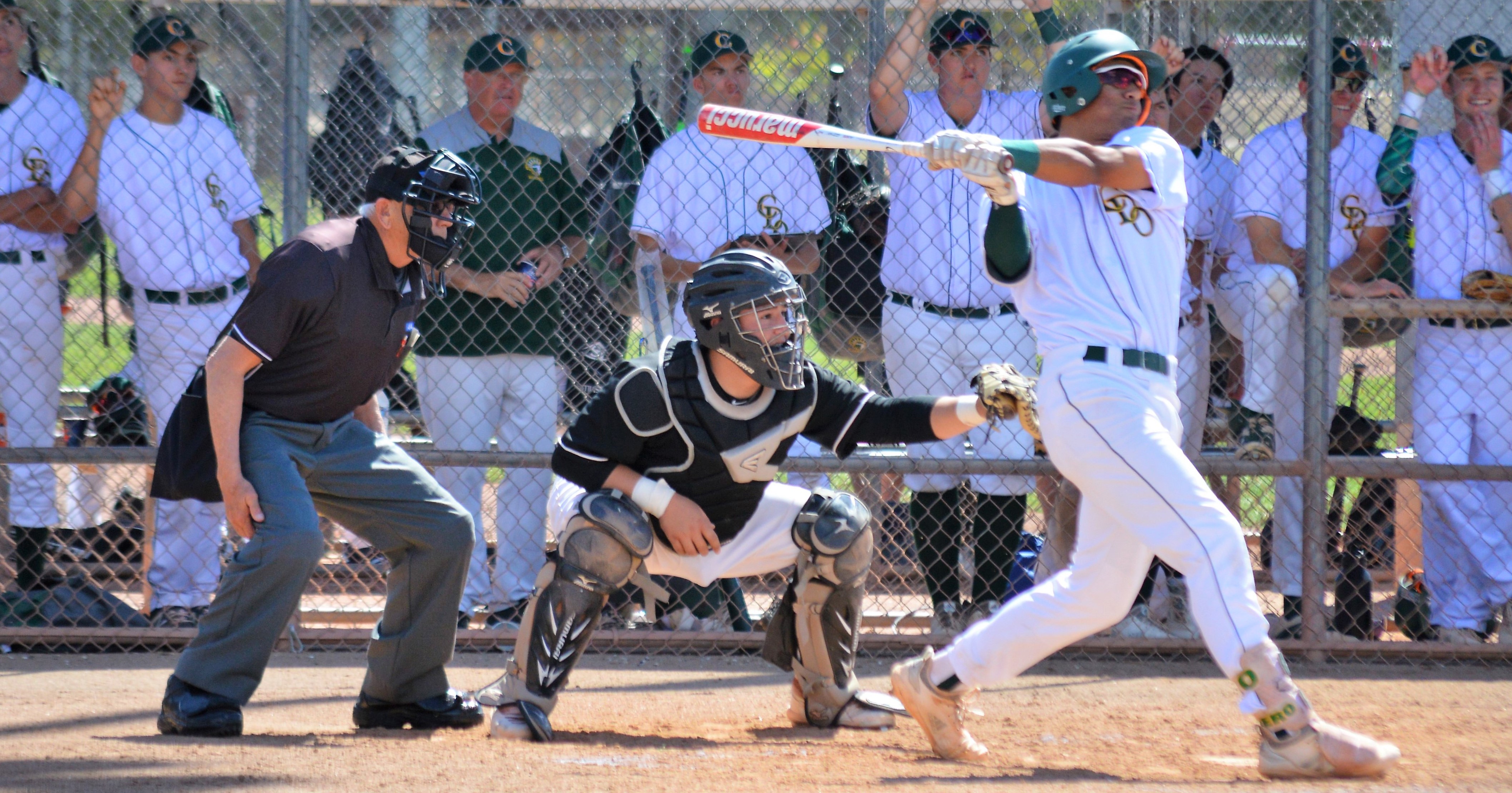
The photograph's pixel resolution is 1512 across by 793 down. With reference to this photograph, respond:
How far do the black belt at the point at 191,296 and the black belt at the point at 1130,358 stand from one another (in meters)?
3.16

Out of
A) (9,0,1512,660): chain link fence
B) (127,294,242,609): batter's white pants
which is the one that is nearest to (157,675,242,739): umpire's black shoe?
(9,0,1512,660): chain link fence

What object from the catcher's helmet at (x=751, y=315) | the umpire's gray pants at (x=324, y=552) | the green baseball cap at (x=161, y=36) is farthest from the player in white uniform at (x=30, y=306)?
the catcher's helmet at (x=751, y=315)

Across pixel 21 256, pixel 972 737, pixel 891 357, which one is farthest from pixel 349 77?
pixel 972 737

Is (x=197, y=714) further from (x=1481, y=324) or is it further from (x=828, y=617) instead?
(x=1481, y=324)

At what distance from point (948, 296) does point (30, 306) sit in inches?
127

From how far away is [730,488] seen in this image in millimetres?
3588

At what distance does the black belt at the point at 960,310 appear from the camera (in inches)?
188

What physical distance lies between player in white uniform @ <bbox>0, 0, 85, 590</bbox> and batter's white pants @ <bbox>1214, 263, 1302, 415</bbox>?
13.6 ft

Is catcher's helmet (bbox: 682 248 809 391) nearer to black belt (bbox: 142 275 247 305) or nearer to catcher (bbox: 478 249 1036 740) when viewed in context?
catcher (bbox: 478 249 1036 740)

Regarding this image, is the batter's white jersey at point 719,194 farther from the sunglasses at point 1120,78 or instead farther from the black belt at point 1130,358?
the black belt at point 1130,358

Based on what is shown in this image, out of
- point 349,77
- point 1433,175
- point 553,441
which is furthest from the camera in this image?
point 349,77

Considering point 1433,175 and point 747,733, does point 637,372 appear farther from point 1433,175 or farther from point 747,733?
point 1433,175

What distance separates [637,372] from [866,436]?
0.61 meters

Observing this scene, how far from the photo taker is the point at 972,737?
3529 mm
